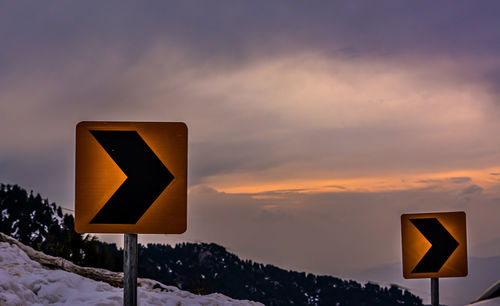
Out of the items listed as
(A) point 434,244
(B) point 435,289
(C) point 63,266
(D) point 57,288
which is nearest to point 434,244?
(A) point 434,244

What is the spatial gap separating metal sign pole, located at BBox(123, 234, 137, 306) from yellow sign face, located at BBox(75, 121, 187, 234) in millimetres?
86

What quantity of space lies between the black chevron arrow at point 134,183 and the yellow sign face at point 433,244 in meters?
4.13

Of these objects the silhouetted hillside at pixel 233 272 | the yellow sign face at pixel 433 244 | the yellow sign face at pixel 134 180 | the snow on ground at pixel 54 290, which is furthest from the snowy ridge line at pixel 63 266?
the silhouetted hillside at pixel 233 272

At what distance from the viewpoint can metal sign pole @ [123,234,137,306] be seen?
4391 mm

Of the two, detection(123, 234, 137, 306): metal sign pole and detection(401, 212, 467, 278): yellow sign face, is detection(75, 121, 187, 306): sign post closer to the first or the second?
detection(123, 234, 137, 306): metal sign pole

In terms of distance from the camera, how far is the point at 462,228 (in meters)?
7.59

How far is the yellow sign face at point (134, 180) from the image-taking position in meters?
4.38

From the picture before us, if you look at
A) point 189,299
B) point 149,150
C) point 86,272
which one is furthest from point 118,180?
point 86,272

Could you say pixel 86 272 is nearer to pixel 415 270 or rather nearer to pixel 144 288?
pixel 144 288

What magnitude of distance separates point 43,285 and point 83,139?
4.91 metres

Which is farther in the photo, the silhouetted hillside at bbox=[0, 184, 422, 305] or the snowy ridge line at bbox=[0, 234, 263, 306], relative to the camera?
the silhouetted hillside at bbox=[0, 184, 422, 305]

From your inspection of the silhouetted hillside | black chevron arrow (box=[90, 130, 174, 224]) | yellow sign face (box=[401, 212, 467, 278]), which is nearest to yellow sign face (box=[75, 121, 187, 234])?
black chevron arrow (box=[90, 130, 174, 224])

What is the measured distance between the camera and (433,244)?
7.46 m

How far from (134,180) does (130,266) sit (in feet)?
2.21
